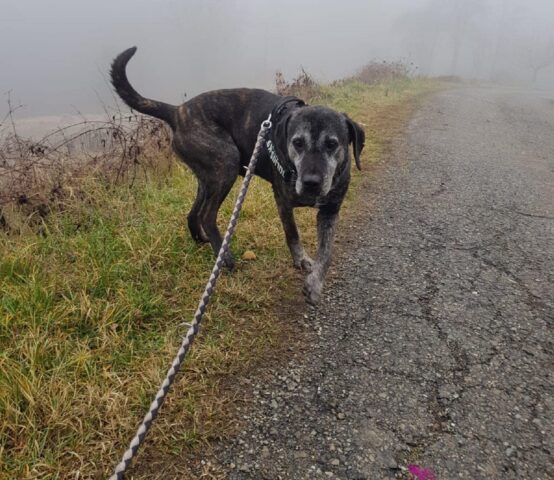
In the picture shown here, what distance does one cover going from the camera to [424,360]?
95.8 inches

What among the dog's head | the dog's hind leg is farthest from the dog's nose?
the dog's hind leg

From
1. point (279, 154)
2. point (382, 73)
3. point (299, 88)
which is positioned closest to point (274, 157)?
point (279, 154)

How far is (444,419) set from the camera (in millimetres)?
2043

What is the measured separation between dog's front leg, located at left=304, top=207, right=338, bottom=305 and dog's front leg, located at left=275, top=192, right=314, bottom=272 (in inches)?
8.6

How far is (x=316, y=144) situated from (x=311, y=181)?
32cm

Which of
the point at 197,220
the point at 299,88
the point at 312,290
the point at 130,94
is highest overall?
the point at 130,94

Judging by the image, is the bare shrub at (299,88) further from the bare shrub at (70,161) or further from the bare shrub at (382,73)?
the bare shrub at (382,73)

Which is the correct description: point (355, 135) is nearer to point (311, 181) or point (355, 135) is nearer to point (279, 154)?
point (279, 154)

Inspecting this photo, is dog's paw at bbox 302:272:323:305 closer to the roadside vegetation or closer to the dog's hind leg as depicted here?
the roadside vegetation

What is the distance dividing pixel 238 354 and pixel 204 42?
181ft

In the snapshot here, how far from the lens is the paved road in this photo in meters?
1.87

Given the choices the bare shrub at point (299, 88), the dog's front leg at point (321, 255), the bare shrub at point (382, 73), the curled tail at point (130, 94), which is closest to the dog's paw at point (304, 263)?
the dog's front leg at point (321, 255)

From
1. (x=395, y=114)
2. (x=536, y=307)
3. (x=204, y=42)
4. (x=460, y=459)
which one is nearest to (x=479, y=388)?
(x=460, y=459)

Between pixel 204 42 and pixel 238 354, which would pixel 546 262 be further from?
pixel 204 42
